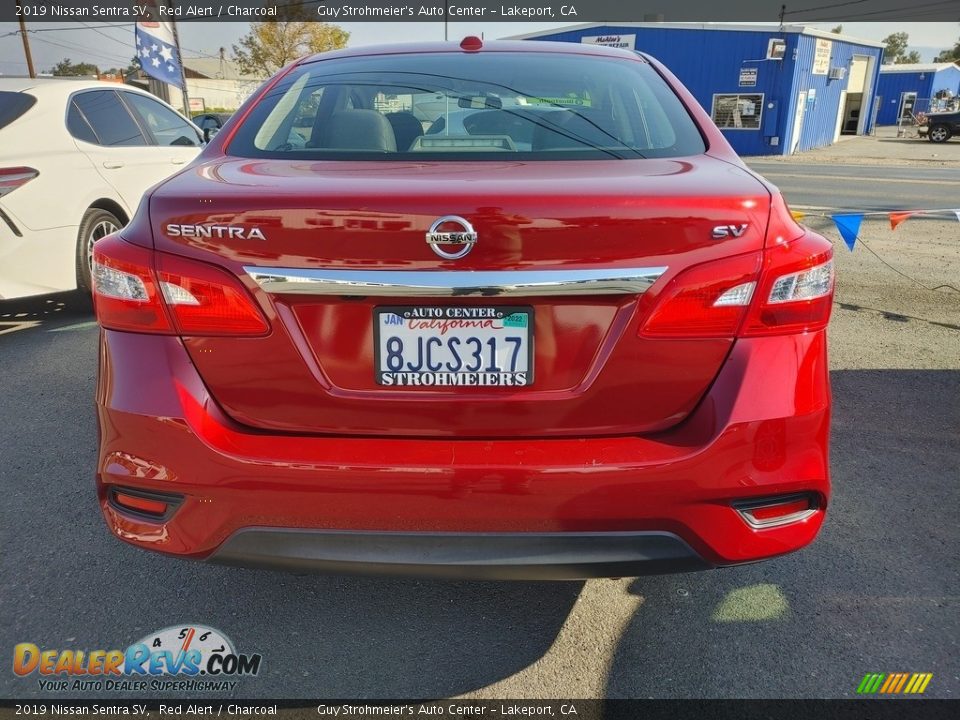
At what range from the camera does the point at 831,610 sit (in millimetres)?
2307

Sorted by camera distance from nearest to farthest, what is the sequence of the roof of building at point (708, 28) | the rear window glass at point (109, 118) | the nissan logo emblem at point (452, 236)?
1. the nissan logo emblem at point (452, 236)
2. the rear window glass at point (109, 118)
3. the roof of building at point (708, 28)

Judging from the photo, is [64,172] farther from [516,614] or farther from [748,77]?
[748,77]

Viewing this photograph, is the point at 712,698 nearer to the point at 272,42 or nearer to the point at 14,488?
the point at 14,488

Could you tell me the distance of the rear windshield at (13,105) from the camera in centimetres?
497

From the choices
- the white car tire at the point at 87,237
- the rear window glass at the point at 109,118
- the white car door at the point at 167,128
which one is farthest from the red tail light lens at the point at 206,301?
the white car door at the point at 167,128

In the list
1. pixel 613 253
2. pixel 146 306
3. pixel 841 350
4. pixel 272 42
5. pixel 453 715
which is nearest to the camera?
pixel 613 253

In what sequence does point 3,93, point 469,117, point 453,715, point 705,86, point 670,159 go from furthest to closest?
point 705,86 → point 3,93 → point 469,117 → point 670,159 → point 453,715

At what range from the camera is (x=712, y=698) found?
1975 millimetres

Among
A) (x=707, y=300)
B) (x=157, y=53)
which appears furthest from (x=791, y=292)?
(x=157, y=53)

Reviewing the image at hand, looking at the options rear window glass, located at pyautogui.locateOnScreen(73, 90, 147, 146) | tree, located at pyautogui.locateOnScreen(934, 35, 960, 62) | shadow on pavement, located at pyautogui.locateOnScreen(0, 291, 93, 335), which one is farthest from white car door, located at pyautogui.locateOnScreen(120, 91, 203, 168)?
tree, located at pyautogui.locateOnScreen(934, 35, 960, 62)

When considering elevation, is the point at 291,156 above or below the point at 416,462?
above

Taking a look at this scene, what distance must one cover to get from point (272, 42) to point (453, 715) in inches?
2058

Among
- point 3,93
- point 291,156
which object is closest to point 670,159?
point 291,156

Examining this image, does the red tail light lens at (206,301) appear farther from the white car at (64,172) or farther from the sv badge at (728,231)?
the white car at (64,172)
